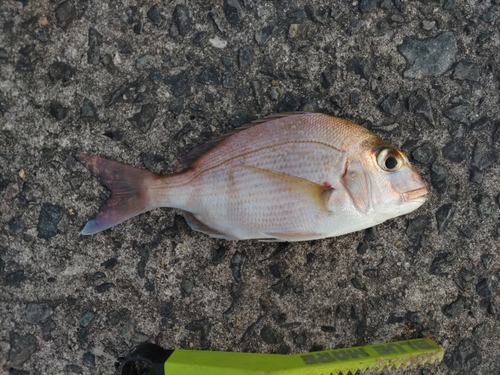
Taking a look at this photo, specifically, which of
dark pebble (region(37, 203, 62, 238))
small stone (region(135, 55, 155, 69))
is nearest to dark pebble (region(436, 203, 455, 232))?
small stone (region(135, 55, 155, 69))

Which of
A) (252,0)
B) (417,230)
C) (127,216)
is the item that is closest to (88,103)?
(127,216)

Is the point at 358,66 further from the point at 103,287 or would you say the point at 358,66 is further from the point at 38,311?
the point at 38,311

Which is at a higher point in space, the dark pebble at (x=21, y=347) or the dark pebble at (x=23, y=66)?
the dark pebble at (x=23, y=66)

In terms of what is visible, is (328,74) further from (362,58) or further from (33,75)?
(33,75)

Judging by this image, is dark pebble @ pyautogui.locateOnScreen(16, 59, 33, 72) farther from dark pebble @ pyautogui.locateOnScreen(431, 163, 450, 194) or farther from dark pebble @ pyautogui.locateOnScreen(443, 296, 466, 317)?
dark pebble @ pyautogui.locateOnScreen(443, 296, 466, 317)

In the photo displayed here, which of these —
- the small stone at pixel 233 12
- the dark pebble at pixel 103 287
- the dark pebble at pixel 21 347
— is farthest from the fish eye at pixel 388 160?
the dark pebble at pixel 21 347

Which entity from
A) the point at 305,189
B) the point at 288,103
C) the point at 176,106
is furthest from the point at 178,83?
the point at 305,189

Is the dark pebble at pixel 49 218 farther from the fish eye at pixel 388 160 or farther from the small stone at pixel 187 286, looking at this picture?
the fish eye at pixel 388 160
